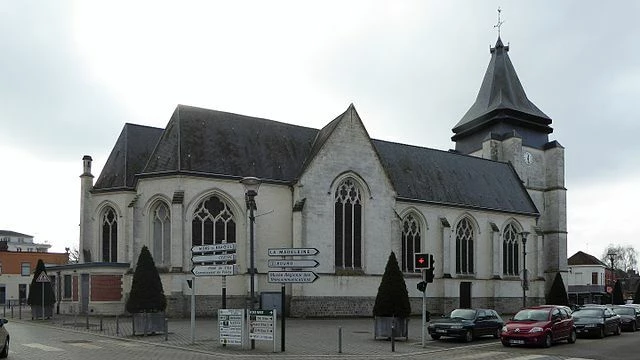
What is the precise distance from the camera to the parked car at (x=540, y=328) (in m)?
23.4

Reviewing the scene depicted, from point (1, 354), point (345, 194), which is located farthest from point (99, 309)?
point (1, 354)

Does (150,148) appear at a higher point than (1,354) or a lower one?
higher

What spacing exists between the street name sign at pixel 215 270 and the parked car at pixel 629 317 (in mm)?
22414

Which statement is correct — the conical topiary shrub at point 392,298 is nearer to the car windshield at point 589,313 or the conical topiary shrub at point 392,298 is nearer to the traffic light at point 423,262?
the traffic light at point 423,262

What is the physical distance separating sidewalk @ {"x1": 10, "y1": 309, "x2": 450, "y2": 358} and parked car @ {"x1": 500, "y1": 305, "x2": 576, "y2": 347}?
9.67 ft

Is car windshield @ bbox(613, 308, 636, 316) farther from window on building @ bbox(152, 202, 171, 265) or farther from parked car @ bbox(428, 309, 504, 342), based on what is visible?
window on building @ bbox(152, 202, 171, 265)

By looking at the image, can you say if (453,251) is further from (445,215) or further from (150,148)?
(150,148)

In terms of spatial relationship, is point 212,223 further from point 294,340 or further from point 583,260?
point 583,260

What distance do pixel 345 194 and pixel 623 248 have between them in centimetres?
15171

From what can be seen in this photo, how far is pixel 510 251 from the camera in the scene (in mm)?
53062

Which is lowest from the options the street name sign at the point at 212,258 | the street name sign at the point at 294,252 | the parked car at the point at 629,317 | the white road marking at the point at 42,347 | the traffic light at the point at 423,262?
the parked car at the point at 629,317

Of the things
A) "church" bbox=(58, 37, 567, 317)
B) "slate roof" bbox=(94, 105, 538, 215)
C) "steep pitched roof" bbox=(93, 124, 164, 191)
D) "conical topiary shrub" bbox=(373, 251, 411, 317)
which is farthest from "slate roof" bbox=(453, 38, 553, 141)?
"conical topiary shrub" bbox=(373, 251, 411, 317)

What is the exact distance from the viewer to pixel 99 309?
36656 millimetres

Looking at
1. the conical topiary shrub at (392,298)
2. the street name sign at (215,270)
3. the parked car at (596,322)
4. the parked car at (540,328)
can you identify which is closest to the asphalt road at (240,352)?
the parked car at (540,328)
